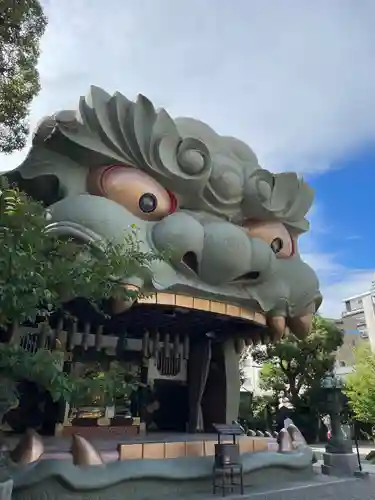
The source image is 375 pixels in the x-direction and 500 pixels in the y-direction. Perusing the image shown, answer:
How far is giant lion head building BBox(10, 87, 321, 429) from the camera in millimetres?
8969

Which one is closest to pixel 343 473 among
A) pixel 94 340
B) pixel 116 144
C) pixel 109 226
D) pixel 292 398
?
pixel 94 340

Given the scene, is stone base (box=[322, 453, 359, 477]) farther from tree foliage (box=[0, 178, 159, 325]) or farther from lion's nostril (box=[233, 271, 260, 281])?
tree foliage (box=[0, 178, 159, 325])

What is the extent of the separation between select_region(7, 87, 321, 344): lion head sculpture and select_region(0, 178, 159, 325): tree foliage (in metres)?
2.69

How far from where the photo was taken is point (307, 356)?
3084 centimetres

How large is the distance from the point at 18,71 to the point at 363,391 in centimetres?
2202

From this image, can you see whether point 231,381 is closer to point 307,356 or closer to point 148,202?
point 148,202

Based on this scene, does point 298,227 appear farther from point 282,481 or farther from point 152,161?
point 282,481

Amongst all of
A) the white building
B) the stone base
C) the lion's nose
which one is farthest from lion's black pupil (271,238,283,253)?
the white building

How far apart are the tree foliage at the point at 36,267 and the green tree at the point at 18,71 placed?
538 cm

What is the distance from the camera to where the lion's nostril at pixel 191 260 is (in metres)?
9.28

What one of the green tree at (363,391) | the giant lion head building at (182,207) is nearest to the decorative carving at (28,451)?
the giant lion head building at (182,207)

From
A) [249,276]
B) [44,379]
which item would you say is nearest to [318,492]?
[249,276]

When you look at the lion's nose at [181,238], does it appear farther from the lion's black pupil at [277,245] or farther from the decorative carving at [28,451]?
the decorative carving at [28,451]

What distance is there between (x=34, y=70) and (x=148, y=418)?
982cm
